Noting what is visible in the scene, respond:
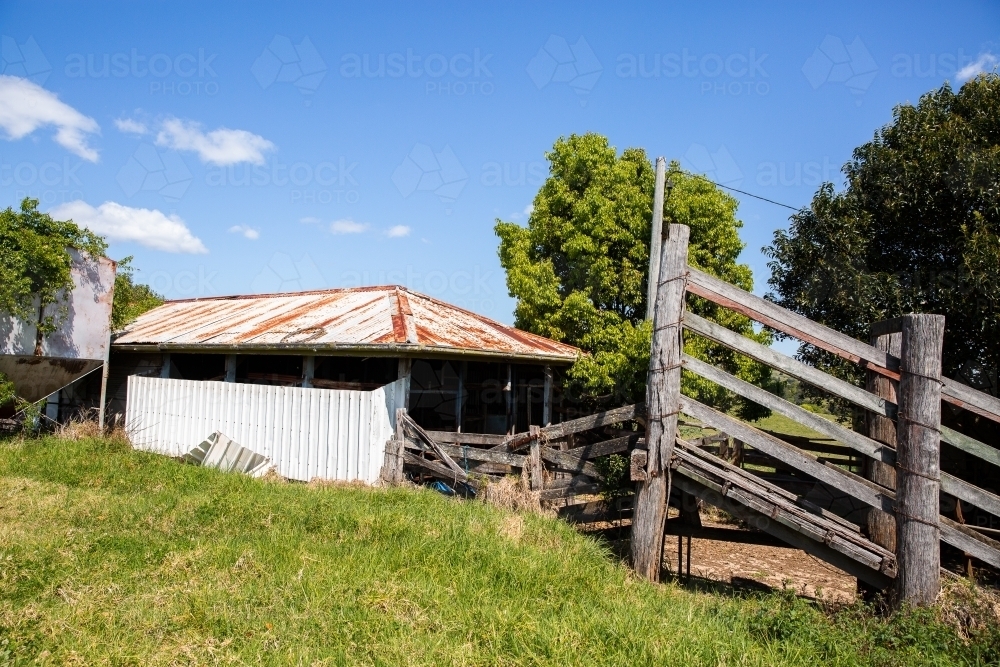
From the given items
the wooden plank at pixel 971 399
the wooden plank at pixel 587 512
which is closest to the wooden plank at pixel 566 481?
the wooden plank at pixel 587 512

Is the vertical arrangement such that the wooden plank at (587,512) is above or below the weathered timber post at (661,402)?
below

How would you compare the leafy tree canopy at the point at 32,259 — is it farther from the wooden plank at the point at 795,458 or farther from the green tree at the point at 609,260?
the wooden plank at the point at 795,458

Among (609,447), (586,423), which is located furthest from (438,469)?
(609,447)

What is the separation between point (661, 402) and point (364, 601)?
350 cm

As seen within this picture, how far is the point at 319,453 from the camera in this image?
10797 mm

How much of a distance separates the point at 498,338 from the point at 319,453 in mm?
3886

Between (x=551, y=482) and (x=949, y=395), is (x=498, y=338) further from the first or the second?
(x=949, y=395)

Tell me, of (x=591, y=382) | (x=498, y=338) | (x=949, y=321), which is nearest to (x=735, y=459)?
(x=591, y=382)

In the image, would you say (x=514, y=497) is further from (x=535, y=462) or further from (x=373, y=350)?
(x=373, y=350)

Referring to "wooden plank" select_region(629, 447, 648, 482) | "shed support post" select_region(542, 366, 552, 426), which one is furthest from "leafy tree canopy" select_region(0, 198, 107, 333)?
"wooden plank" select_region(629, 447, 648, 482)

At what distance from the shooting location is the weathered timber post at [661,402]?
6.93m

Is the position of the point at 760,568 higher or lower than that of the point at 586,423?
lower

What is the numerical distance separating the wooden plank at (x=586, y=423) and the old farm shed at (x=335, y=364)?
195 cm

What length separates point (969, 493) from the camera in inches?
231
